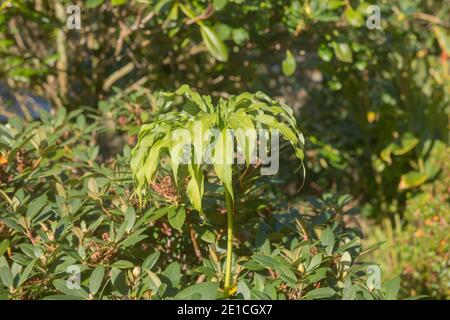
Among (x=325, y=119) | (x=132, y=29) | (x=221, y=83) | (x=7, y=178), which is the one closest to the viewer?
(x=7, y=178)

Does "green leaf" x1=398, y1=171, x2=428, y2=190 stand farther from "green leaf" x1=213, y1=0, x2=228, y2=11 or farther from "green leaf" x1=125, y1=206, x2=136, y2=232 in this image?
"green leaf" x1=125, y1=206, x2=136, y2=232

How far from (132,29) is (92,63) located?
2.51ft

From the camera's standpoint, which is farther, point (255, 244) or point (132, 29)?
point (132, 29)

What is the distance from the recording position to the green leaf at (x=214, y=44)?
292cm

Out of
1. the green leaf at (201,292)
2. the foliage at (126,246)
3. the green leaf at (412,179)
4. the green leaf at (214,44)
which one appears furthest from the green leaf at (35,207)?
the green leaf at (412,179)

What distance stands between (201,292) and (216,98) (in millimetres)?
2199

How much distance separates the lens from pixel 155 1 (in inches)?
118

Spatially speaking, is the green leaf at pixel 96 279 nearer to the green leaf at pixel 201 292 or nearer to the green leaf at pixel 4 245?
the green leaf at pixel 201 292

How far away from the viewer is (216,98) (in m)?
3.93

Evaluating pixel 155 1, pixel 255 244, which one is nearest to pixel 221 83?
pixel 155 1

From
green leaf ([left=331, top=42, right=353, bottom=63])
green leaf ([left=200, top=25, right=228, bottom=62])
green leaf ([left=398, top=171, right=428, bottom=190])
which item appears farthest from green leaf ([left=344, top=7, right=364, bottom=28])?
green leaf ([left=398, top=171, right=428, bottom=190])

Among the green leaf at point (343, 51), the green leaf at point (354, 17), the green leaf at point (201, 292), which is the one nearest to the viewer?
the green leaf at point (201, 292)
